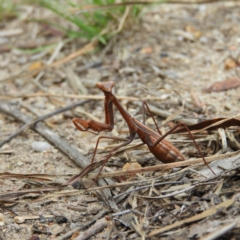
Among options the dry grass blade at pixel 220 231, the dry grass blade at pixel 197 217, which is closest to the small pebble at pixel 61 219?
the dry grass blade at pixel 197 217

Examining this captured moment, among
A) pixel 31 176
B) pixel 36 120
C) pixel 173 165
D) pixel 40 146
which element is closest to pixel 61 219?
pixel 31 176

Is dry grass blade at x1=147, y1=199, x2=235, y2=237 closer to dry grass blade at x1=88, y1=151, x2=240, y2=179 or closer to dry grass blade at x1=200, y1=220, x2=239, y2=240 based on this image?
dry grass blade at x1=200, y1=220, x2=239, y2=240

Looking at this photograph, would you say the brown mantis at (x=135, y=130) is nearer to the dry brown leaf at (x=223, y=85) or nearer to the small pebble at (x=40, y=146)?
the small pebble at (x=40, y=146)

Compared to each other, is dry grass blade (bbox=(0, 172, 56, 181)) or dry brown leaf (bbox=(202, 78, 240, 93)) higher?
dry brown leaf (bbox=(202, 78, 240, 93))

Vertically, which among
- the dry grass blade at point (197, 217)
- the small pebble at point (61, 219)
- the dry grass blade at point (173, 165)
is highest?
the dry grass blade at point (173, 165)

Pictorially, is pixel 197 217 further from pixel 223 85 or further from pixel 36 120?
pixel 223 85

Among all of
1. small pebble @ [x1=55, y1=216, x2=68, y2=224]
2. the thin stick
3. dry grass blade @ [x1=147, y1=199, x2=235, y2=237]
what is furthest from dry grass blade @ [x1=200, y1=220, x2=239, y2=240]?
the thin stick
